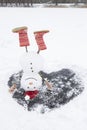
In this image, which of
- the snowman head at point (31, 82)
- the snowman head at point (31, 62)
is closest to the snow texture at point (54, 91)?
the snowman head at point (31, 82)

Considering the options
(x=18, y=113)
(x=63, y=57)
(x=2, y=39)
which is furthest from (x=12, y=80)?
(x=2, y=39)

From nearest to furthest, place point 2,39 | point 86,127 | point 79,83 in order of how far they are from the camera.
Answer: point 86,127
point 79,83
point 2,39

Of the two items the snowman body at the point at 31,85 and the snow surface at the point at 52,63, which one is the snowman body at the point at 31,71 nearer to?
the snowman body at the point at 31,85

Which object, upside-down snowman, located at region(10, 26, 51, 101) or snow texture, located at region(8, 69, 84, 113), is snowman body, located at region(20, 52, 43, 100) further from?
snow texture, located at region(8, 69, 84, 113)

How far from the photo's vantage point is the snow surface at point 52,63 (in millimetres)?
3775

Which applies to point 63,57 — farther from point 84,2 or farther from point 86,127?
point 84,2

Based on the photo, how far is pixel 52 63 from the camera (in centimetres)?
573

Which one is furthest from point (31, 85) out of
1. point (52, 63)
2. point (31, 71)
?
point (52, 63)

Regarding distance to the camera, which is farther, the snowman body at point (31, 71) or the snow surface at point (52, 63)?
the snowman body at point (31, 71)

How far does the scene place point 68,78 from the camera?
497 centimetres

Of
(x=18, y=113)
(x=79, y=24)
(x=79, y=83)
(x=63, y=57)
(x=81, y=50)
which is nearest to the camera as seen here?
(x=18, y=113)

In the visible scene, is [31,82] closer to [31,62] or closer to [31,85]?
[31,85]

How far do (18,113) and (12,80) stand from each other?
105cm

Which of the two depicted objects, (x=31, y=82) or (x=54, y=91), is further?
(x=54, y=91)
